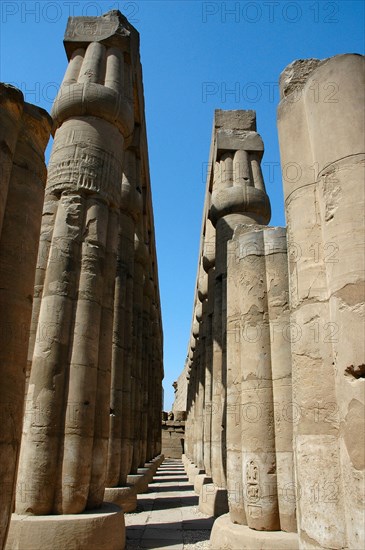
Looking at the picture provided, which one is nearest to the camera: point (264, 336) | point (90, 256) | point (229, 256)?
point (264, 336)

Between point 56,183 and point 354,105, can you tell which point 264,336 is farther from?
point 56,183

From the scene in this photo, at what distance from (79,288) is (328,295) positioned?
447 centimetres

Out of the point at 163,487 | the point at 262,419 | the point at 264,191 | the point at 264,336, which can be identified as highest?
the point at 264,191

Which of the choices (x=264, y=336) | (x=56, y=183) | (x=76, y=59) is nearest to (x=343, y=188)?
(x=264, y=336)

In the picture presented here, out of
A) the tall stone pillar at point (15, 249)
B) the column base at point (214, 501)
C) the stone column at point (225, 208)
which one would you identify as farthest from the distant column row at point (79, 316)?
the stone column at point (225, 208)

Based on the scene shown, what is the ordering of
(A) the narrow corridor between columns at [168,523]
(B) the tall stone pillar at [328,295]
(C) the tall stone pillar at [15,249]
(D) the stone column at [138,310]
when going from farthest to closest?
(D) the stone column at [138,310] < (A) the narrow corridor between columns at [168,523] < (C) the tall stone pillar at [15,249] < (B) the tall stone pillar at [328,295]

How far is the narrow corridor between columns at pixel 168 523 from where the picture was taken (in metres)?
6.88

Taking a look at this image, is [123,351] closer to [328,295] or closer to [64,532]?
[64,532]

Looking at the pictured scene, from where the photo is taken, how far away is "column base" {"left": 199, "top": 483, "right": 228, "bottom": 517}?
352 inches

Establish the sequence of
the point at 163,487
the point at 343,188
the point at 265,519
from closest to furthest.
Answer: the point at 343,188
the point at 265,519
the point at 163,487

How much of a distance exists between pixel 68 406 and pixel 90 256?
2.31 m

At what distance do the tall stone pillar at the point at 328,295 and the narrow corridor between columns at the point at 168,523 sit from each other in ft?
13.9

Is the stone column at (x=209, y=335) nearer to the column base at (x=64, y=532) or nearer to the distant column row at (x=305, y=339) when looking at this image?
the column base at (x=64, y=532)

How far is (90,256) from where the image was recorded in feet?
23.6
